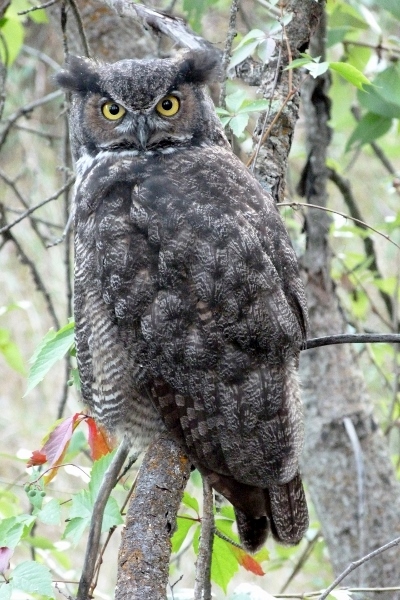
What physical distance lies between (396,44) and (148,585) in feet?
8.50

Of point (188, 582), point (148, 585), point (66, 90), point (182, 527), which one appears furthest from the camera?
point (188, 582)

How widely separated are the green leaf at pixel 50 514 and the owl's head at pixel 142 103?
109 cm

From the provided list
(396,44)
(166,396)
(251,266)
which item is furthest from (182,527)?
(396,44)

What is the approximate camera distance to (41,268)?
19.5 feet

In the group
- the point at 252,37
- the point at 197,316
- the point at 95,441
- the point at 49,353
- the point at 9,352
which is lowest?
the point at 95,441

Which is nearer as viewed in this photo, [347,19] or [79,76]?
[79,76]

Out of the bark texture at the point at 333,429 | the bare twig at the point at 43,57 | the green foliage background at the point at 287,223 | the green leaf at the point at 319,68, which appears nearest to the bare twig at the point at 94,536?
the green foliage background at the point at 287,223

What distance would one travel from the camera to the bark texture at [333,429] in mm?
3197

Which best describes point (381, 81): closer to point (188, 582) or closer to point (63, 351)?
point (63, 351)

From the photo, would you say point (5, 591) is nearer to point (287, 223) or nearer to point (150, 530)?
point (150, 530)

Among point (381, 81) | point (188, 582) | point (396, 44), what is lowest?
point (188, 582)

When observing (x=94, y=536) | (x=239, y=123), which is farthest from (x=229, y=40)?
(x=94, y=536)

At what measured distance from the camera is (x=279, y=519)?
7.29 ft

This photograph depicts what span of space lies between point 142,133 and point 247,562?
127 cm
